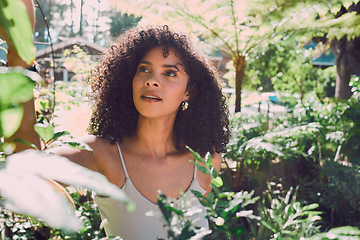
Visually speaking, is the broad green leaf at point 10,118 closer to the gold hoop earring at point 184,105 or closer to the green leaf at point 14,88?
the green leaf at point 14,88

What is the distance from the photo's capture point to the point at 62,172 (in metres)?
0.23

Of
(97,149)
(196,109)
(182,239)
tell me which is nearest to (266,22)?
(196,109)

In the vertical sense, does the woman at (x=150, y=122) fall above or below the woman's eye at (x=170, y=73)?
below

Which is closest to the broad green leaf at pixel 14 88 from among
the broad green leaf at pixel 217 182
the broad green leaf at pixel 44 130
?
the broad green leaf at pixel 44 130

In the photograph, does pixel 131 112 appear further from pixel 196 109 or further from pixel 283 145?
pixel 283 145

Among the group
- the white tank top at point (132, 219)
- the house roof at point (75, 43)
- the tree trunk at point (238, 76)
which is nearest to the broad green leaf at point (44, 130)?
the white tank top at point (132, 219)

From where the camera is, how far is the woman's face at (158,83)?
1.77 meters

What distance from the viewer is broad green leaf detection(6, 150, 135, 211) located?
22cm

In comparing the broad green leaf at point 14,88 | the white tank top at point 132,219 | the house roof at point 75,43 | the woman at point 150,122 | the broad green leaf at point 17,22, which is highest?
the house roof at point 75,43

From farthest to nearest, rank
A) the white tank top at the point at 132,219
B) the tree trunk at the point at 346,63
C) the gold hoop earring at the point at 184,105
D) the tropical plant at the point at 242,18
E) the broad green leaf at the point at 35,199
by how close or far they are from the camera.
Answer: the tree trunk at the point at 346,63
the tropical plant at the point at 242,18
the gold hoop earring at the point at 184,105
the white tank top at the point at 132,219
the broad green leaf at the point at 35,199

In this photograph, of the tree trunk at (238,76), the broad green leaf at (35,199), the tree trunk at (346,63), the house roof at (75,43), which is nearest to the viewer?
the broad green leaf at (35,199)

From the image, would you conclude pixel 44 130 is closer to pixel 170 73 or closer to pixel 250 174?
pixel 170 73

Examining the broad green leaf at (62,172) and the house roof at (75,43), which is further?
the house roof at (75,43)

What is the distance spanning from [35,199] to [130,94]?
1963 mm
